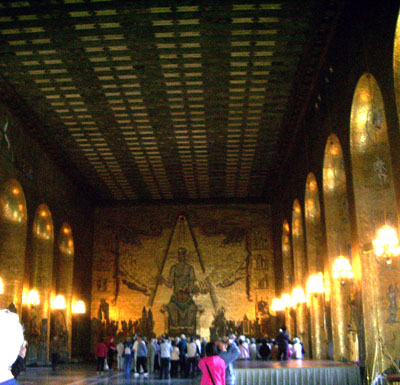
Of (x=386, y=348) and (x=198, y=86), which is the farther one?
(x=198, y=86)

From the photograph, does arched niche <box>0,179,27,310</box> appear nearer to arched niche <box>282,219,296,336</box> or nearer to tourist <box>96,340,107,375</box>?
tourist <box>96,340,107,375</box>

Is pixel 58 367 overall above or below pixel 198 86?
below

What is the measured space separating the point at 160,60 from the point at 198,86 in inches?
61.5

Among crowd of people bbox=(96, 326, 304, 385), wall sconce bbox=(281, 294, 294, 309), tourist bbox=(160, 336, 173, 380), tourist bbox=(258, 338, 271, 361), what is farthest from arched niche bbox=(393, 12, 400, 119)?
wall sconce bbox=(281, 294, 294, 309)

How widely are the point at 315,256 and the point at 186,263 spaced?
988 centimetres

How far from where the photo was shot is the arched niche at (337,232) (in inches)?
468

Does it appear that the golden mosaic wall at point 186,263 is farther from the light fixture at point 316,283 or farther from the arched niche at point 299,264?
the light fixture at point 316,283

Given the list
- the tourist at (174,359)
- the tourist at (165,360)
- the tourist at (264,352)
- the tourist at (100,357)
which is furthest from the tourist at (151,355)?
the tourist at (264,352)

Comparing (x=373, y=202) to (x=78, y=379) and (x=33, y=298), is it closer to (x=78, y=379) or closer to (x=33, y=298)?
(x=78, y=379)

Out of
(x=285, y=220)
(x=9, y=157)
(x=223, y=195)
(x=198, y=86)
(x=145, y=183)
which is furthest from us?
(x=223, y=195)

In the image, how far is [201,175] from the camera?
68.3 ft

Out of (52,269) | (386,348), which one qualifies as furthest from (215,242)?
(386,348)

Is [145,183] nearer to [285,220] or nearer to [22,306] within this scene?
[285,220]

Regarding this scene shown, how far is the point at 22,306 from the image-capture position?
15273mm
